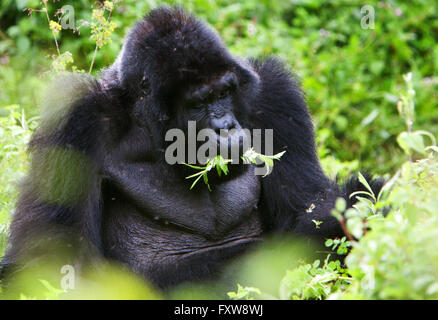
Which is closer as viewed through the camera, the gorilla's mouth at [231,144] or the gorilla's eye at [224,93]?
the gorilla's mouth at [231,144]

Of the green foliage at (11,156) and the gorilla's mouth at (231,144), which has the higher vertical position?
the green foliage at (11,156)

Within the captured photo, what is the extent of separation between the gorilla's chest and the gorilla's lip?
3.1 inches

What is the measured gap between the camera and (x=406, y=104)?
2691 millimetres

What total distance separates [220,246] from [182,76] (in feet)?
3.74

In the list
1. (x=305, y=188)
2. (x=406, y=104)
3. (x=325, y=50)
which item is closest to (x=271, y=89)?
(x=305, y=188)

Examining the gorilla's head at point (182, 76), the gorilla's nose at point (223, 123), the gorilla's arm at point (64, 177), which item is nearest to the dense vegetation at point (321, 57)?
the gorilla's head at point (182, 76)

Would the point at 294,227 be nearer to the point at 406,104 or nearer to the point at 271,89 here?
the point at 271,89

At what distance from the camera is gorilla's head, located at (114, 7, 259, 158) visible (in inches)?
152

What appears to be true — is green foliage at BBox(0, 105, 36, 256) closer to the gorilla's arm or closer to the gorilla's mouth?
the gorilla's arm

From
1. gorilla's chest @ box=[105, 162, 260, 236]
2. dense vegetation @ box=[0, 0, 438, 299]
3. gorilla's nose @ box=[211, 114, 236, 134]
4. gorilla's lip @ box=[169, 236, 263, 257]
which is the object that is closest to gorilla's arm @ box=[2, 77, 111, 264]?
gorilla's chest @ box=[105, 162, 260, 236]

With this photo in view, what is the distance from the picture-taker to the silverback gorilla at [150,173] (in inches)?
149

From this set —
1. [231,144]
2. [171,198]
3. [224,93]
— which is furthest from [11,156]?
[231,144]

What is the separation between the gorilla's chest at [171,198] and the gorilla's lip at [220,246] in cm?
8

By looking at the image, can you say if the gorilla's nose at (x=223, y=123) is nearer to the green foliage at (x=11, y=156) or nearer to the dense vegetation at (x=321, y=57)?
the dense vegetation at (x=321, y=57)
